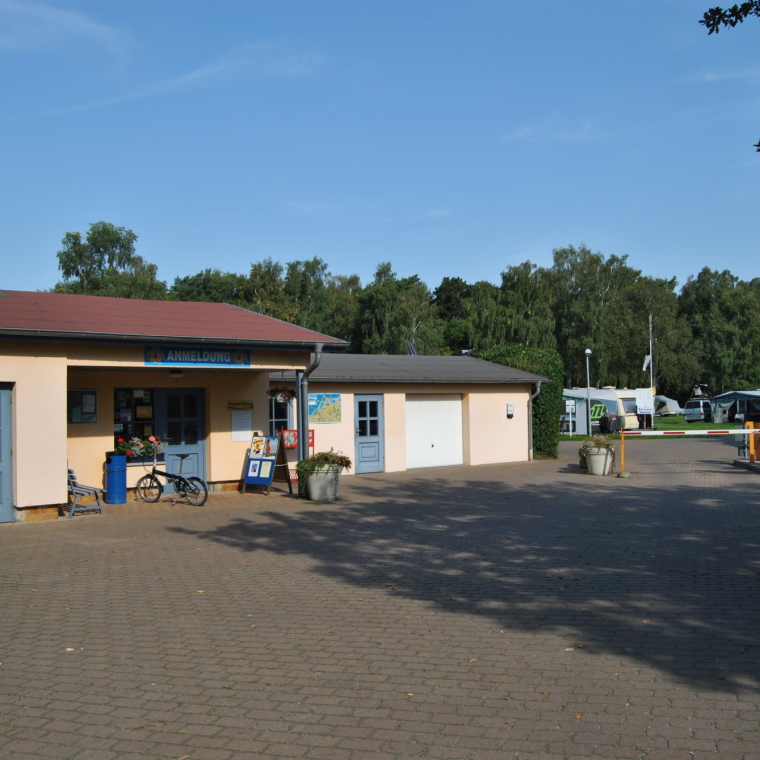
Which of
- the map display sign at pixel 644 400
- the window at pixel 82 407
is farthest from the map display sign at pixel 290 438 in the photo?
A: the map display sign at pixel 644 400

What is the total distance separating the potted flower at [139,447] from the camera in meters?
14.6

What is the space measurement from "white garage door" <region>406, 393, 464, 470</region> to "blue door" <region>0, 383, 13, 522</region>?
1081 centimetres

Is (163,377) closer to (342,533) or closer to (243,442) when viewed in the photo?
(243,442)

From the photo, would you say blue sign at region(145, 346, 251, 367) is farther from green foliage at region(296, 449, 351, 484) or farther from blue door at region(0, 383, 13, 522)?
blue door at region(0, 383, 13, 522)

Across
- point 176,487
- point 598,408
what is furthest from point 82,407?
point 598,408

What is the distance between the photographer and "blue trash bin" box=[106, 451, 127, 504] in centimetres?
1406

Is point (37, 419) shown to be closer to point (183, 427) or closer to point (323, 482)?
point (183, 427)

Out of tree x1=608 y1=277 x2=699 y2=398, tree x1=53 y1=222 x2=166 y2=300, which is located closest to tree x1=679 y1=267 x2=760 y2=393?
tree x1=608 y1=277 x2=699 y2=398

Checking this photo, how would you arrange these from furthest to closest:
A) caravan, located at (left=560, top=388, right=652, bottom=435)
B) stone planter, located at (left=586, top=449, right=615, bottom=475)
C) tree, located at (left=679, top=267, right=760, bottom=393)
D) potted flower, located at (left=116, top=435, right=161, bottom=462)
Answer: tree, located at (left=679, top=267, right=760, bottom=393) < caravan, located at (left=560, top=388, right=652, bottom=435) < stone planter, located at (left=586, top=449, right=615, bottom=475) < potted flower, located at (left=116, top=435, right=161, bottom=462)

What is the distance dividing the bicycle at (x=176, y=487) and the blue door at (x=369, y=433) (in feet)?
18.0

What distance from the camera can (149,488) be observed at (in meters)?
14.6

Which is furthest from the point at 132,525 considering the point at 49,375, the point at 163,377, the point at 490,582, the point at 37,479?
the point at 490,582

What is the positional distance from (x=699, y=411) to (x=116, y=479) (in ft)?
166

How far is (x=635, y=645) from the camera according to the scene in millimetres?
5660
